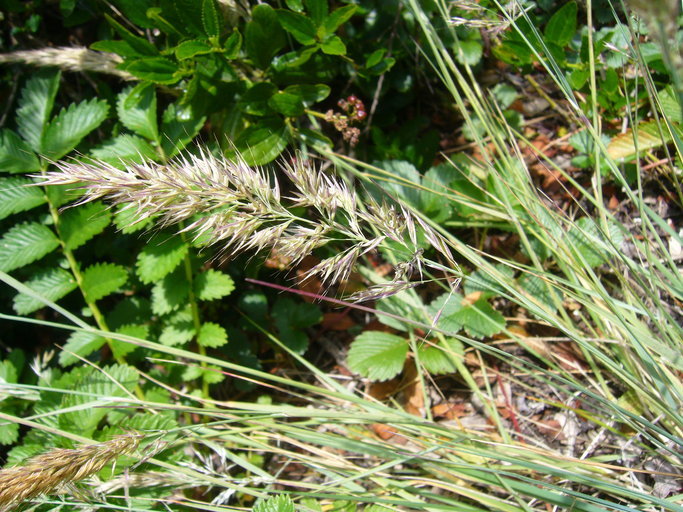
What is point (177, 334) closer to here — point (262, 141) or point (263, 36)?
point (262, 141)

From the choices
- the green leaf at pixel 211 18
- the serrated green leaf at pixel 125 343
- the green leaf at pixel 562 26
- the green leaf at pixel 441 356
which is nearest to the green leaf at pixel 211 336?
the serrated green leaf at pixel 125 343

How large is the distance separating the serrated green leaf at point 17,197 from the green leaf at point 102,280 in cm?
24

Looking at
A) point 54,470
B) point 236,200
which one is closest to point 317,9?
point 236,200

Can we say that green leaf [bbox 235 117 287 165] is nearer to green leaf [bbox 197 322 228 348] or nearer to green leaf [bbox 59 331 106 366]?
green leaf [bbox 197 322 228 348]

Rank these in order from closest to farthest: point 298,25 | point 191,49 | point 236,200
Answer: point 236,200
point 191,49
point 298,25

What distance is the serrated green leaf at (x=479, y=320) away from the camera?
59.1 inches

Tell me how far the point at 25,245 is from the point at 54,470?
748 millimetres

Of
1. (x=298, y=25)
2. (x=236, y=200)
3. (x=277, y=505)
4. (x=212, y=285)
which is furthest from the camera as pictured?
(x=212, y=285)

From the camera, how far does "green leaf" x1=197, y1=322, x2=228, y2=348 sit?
156cm

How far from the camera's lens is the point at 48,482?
3.40ft

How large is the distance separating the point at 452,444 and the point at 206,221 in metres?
0.74

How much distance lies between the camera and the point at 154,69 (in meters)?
1.44

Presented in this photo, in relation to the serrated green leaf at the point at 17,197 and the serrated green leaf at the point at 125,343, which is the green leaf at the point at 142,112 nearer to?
the serrated green leaf at the point at 17,197

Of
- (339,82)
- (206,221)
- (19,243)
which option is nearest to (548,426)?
(206,221)
